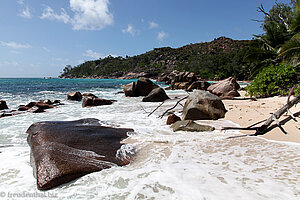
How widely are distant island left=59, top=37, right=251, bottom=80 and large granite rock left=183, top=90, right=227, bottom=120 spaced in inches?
1365

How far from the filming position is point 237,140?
3.31 meters

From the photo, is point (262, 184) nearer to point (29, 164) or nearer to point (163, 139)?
point (163, 139)

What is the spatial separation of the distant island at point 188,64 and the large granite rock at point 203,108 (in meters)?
34.7

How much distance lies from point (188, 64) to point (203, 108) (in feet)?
211

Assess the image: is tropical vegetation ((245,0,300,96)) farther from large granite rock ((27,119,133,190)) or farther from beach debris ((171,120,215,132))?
large granite rock ((27,119,133,190))

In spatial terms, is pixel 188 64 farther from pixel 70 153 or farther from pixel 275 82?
pixel 70 153

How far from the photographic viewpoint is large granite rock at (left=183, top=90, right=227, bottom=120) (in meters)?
5.28

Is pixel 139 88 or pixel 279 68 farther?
pixel 139 88

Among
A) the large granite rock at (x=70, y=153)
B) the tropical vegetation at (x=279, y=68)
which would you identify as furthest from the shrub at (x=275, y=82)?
the large granite rock at (x=70, y=153)

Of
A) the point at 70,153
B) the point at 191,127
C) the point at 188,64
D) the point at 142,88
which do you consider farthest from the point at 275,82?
the point at 188,64

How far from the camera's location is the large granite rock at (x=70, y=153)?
2.17m

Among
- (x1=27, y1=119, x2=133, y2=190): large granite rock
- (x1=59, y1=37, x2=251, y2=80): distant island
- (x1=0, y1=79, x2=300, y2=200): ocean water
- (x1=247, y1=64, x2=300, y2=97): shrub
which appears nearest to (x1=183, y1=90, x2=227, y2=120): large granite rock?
(x1=0, y1=79, x2=300, y2=200): ocean water

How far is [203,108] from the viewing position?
5.37 m

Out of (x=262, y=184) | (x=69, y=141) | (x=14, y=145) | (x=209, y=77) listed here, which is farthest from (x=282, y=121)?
(x=209, y=77)
